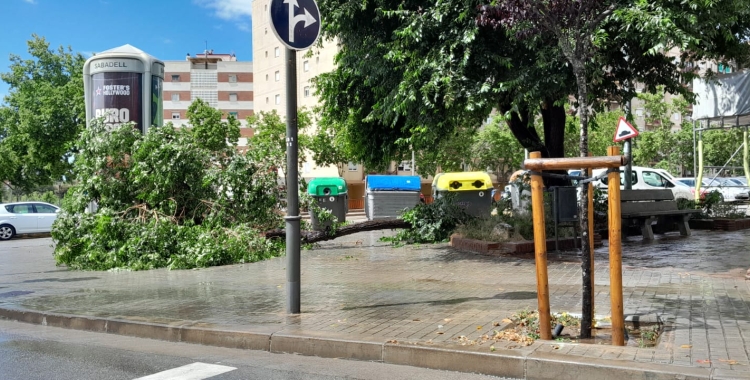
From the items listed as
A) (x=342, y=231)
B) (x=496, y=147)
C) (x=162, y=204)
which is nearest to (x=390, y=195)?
(x=342, y=231)

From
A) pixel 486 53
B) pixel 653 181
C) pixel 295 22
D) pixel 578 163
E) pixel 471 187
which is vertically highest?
pixel 486 53

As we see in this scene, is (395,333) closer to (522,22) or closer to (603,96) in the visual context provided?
(522,22)

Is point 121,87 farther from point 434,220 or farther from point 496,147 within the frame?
point 496,147

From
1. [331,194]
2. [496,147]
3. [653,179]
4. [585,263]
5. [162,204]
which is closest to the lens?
[585,263]

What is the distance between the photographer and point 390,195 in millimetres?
21734

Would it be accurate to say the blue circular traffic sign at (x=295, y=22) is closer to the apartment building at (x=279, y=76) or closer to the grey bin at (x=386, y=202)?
the grey bin at (x=386, y=202)

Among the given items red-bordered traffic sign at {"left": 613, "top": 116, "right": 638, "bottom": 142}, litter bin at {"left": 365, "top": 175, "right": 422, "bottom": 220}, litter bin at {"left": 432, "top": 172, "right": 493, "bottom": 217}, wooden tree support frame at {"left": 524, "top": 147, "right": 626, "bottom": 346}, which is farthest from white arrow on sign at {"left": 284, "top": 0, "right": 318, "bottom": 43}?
litter bin at {"left": 365, "top": 175, "right": 422, "bottom": 220}

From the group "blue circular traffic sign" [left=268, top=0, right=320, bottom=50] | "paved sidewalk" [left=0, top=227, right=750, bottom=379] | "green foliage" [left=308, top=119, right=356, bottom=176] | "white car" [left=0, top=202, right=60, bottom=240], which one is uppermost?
"green foliage" [left=308, top=119, right=356, bottom=176]

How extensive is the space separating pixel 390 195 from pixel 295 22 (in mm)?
15249

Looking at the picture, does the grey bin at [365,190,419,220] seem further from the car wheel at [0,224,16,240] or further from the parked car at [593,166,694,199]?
the car wheel at [0,224,16,240]

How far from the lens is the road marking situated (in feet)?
16.2

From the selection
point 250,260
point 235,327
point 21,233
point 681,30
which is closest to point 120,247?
point 250,260

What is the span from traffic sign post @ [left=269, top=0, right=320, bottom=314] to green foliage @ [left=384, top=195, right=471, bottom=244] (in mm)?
7577

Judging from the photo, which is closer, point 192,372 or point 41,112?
point 192,372
